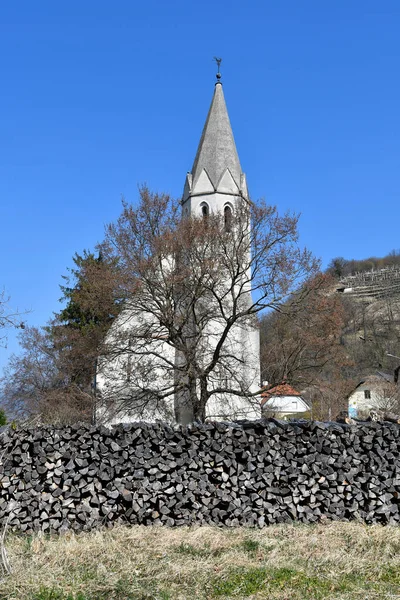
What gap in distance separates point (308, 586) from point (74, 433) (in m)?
5.04

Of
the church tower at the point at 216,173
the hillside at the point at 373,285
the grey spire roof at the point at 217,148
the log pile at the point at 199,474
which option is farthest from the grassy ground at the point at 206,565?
the hillside at the point at 373,285

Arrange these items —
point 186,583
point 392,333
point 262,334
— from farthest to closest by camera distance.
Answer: point 392,333, point 262,334, point 186,583

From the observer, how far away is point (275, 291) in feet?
85.8

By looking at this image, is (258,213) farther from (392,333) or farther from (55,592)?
(392,333)

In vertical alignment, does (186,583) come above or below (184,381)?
below

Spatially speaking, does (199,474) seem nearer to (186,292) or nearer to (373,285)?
(186,292)

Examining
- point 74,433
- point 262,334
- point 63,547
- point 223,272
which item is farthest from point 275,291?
point 63,547

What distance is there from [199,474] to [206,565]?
3231 mm

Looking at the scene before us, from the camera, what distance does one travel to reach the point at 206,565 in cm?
723

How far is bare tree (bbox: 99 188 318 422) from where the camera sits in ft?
82.8

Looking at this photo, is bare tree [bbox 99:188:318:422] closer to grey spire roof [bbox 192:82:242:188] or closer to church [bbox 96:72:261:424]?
church [bbox 96:72:261:424]

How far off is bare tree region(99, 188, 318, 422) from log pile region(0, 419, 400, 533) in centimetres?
1396

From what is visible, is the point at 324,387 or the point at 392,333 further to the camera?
the point at 392,333

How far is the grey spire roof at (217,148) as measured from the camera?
119 ft
